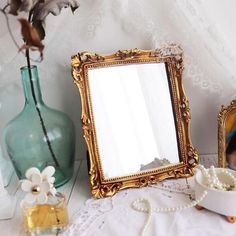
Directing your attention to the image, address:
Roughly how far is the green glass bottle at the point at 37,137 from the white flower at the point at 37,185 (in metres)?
0.20

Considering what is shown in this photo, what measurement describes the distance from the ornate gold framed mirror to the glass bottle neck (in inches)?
19.4

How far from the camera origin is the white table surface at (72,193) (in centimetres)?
82

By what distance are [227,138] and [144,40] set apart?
1.17ft

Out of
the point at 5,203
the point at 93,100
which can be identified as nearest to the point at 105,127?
the point at 93,100

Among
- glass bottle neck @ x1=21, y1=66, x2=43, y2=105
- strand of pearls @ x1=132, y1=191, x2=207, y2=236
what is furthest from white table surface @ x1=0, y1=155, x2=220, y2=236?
glass bottle neck @ x1=21, y1=66, x2=43, y2=105

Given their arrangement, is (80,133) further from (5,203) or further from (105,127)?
(5,203)

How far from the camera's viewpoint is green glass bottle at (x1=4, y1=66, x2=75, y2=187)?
95 cm

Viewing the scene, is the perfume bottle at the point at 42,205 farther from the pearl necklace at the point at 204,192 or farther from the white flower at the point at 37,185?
the pearl necklace at the point at 204,192

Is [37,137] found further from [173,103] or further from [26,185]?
[173,103]

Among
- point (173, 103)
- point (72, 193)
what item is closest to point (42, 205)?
point (72, 193)

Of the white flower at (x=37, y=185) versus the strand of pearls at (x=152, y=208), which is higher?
the white flower at (x=37, y=185)

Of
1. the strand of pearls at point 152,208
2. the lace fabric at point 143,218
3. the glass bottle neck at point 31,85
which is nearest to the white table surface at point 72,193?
the lace fabric at point 143,218

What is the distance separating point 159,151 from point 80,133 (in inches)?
10.8

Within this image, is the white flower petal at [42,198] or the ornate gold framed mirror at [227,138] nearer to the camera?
the white flower petal at [42,198]
